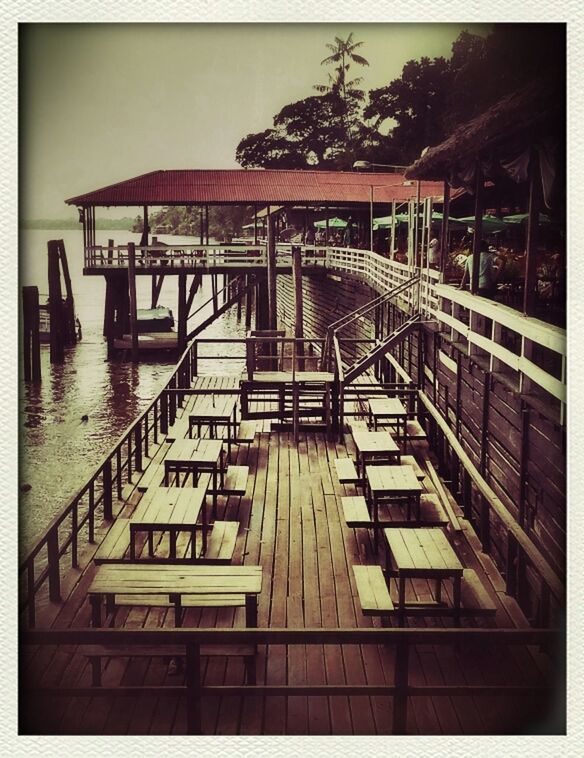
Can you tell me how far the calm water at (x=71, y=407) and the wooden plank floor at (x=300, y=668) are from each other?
37.1 inches

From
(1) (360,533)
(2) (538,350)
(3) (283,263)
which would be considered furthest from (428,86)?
(3) (283,263)

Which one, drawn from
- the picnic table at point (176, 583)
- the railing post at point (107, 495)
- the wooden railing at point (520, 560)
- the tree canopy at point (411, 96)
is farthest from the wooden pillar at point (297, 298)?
the picnic table at point (176, 583)

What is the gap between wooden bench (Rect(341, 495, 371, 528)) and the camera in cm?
659

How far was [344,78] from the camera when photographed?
645 centimetres

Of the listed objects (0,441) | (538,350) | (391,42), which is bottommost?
(0,441)

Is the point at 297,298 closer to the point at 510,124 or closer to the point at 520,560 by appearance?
the point at 510,124

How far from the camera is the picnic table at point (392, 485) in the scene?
6605mm

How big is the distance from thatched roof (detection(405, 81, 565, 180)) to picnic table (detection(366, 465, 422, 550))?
2.81 m

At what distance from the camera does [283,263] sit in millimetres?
24141

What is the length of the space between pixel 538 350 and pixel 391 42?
2439 millimetres

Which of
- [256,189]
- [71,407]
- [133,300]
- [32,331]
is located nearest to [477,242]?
[32,331]

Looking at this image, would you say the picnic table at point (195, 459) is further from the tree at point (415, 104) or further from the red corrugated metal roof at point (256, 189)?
the red corrugated metal roof at point (256, 189)

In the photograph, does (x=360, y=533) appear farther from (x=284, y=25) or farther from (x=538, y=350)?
(x=284, y=25)

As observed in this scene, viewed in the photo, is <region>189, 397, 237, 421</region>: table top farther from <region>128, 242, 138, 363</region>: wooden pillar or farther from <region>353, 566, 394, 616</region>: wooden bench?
<region>128, 242, 138, 363</region>: wooden pillar
